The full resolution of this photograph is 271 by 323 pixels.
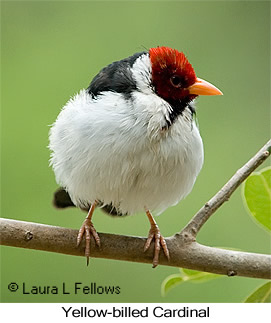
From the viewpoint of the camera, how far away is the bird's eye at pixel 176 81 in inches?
108

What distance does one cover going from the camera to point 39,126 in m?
4.21

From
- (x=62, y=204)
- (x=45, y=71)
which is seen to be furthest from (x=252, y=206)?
(x=45, y=71)

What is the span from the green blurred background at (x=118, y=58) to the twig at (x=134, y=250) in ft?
2.88

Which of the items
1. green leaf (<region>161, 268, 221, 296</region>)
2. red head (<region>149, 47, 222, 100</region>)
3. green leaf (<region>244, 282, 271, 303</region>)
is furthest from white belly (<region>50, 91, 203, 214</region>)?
green leaf (<region>244, 282, 271, 303</region>)

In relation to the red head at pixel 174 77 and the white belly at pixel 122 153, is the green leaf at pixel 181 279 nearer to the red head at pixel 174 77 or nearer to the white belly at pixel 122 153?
the white belly at pixel 122 153

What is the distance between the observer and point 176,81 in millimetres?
2760

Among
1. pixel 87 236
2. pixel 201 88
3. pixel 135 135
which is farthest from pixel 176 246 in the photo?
pixel 201 88

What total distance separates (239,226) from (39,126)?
1.49 metres

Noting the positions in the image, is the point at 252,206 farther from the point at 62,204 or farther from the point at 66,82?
the point at 66,82

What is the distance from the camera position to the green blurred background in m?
3.96

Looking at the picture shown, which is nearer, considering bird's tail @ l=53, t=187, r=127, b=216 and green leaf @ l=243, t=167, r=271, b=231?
green leaf @ l=243, t=167, r=271, b=231

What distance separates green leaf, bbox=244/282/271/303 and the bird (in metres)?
0.46

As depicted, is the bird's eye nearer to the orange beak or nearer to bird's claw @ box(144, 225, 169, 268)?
the orange beak

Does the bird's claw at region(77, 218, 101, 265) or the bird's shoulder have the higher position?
the bird's shoulder
